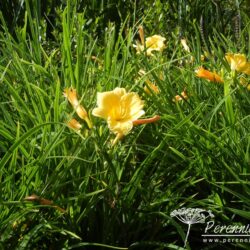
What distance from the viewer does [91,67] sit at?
5.26 feet

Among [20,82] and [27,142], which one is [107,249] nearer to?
[27,142]

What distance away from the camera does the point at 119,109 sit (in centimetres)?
109

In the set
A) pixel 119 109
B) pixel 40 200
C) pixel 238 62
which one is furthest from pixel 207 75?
pixel 40 200

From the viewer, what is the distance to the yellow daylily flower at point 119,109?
1050mm

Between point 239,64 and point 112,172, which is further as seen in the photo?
point 239,64

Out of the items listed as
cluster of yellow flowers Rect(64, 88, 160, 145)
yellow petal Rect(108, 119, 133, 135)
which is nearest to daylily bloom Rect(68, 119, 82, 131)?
cluster of yellow flowers Rect(64, 88, 160, 145)

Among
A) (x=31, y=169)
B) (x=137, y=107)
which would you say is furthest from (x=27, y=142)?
(x=137, y=107)

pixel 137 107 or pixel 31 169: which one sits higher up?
pixel 137 107

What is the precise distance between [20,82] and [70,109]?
27 centimetres

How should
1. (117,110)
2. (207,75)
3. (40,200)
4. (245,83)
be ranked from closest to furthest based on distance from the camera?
(40,200) → (117,110) → (207,75) → (245,83)

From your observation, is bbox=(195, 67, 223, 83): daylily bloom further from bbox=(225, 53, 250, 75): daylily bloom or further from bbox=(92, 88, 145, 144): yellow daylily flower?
bbox=(92, 88, 145, 144): yellow daylily flower

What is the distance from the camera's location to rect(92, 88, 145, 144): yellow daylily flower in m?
1.05

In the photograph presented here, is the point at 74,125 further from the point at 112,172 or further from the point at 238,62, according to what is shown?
the point at 238,62

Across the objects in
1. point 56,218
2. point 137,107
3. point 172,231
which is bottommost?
point 172,231
